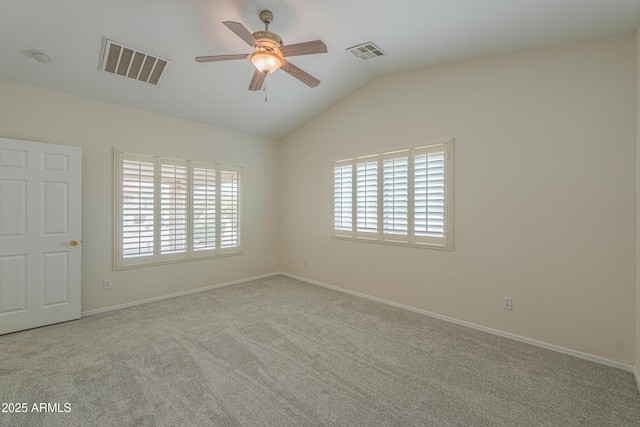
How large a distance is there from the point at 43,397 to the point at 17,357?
94 cm

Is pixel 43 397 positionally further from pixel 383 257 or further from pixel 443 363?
pixel 383 257

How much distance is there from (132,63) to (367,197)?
3.43 m

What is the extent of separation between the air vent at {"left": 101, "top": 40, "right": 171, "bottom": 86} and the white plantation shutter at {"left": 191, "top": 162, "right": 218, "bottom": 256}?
4.82ft

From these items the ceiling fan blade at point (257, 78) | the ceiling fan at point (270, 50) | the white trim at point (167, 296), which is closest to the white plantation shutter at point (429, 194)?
the ceiling fan at point (270, 50)

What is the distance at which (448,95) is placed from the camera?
354cm

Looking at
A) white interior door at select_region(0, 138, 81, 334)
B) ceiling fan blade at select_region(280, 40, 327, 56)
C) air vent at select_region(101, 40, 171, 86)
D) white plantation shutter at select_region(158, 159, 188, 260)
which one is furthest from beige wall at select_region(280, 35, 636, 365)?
white interior door at select_region(0, 138, 81, 334)

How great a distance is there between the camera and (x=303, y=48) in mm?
2352

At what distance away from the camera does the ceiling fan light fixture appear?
2.36 metres

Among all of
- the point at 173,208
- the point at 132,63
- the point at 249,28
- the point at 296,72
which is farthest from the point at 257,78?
the point at 173,208

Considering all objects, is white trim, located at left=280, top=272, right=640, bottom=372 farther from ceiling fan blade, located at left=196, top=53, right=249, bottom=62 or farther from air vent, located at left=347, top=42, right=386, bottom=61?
ceiling fan blade, located at left=196, top=53, right=249, bottom=62

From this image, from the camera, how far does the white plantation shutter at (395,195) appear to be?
391 centimetres

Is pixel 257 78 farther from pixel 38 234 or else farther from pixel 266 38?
pixel 38 234

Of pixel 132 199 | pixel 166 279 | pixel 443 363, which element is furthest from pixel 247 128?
pixel 443 363

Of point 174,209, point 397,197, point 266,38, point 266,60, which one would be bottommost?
point 174,209
